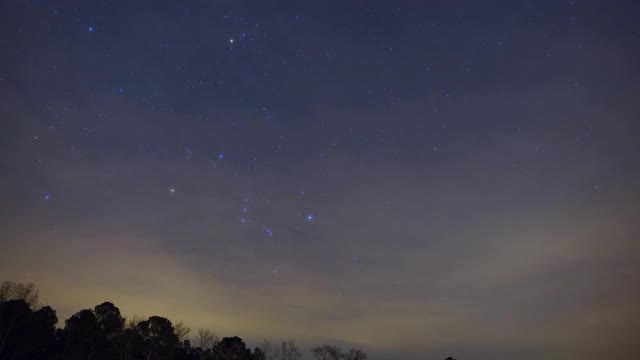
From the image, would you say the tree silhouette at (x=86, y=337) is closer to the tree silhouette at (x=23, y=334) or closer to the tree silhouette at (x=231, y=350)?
the tree silhouette at (x=23, y=334)

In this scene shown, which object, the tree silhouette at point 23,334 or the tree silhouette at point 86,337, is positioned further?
the tree silhouette at point 86,337

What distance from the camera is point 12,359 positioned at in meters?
47.4

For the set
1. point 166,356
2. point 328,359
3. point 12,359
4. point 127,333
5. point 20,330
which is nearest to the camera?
point 12,359

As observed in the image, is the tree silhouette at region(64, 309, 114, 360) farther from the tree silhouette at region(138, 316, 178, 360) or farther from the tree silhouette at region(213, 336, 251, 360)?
the tree silhouette at region(213, 336, 251, 360)

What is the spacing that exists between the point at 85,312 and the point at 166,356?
1190cm

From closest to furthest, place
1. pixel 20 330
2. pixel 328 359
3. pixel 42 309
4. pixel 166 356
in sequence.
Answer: pixel 20 330, pixel 42 309, pixel 166 356, pixel 328 359

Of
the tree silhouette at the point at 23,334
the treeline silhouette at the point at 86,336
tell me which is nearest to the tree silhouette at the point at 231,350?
the treeline silhouette at the point at 86,336

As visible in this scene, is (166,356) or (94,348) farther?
(166,356)

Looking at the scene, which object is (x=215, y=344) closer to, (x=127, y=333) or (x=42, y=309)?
(x=127, y=333)

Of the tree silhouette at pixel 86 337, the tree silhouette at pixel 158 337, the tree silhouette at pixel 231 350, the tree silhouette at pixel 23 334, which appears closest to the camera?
the tree silhouette at pixel 23 334

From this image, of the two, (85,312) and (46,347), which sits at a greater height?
(85,312)

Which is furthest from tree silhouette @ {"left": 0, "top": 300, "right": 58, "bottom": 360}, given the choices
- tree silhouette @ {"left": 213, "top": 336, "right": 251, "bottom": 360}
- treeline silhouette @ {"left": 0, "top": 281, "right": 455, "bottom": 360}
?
tree silhouette @ {"left": 213, "top": 336, "right": 251, "bottom": 360}


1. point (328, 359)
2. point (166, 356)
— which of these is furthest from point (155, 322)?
point (328, 359)

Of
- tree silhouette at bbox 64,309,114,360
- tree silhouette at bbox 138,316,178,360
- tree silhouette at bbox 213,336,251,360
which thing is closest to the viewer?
tree silhouette at bbox 64,309,114,360
